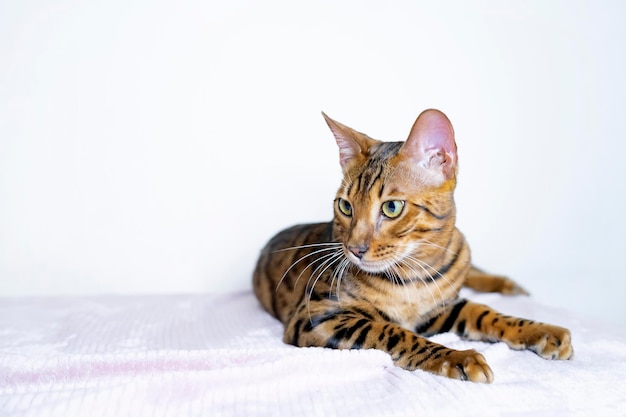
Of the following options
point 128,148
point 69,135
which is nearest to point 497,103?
point 128,148

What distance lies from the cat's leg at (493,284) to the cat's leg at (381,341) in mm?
740

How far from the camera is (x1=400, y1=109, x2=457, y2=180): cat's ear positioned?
1.39 meters

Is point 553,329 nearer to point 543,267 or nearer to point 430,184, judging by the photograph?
point 430,184

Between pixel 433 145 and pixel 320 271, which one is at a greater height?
pixel 433 145

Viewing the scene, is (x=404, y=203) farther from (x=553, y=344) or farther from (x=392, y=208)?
(x=553, y=344)

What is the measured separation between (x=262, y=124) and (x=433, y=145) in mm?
1031

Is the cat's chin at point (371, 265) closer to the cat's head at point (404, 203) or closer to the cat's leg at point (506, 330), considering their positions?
the cat's head at point (404, 203)

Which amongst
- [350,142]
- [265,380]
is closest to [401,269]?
[350,142]

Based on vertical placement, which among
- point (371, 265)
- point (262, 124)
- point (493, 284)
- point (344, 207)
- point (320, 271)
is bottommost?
point (493, 284)

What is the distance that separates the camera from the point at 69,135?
88.2 inches

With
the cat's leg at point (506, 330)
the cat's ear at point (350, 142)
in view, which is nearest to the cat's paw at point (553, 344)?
the cat's leg at point (506, 330)

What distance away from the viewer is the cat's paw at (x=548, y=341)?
1.42 metres

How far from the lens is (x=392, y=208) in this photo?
4.72ft

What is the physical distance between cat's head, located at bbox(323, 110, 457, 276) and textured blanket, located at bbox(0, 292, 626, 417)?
0.81 feet
